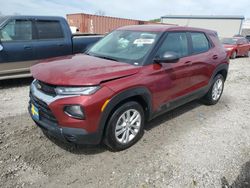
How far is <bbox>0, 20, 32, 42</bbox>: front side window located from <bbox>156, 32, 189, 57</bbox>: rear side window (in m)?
3.99

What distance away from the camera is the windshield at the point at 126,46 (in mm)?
3447

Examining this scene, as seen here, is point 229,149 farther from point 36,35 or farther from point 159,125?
point 36,35

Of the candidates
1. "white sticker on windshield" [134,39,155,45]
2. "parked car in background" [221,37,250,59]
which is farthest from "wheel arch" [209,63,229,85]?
"parked car in background" [221,37,250,59]

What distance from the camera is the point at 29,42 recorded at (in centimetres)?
598

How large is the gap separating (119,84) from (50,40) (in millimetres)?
4196

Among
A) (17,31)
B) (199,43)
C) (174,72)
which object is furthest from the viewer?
(17,31)

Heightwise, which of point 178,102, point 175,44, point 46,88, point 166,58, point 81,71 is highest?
point 175,44

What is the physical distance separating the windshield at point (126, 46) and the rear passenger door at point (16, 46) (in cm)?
260

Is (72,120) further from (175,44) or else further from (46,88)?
(175,44)

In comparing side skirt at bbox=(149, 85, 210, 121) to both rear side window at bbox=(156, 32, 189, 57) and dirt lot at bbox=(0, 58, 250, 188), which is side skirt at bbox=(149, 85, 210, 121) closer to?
dirt lot at bbox=(0, 58, 250, 188)

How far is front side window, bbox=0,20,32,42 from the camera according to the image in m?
5.71

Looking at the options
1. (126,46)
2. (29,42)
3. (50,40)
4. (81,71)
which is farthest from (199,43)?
(29,42)

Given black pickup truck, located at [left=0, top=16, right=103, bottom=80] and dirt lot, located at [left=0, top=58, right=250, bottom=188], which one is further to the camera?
black pickup truck, located at [left=0, top=16, right=103, bottom=80]

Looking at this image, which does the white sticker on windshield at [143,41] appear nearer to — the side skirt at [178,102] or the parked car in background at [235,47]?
the side skirt at [178,102]
